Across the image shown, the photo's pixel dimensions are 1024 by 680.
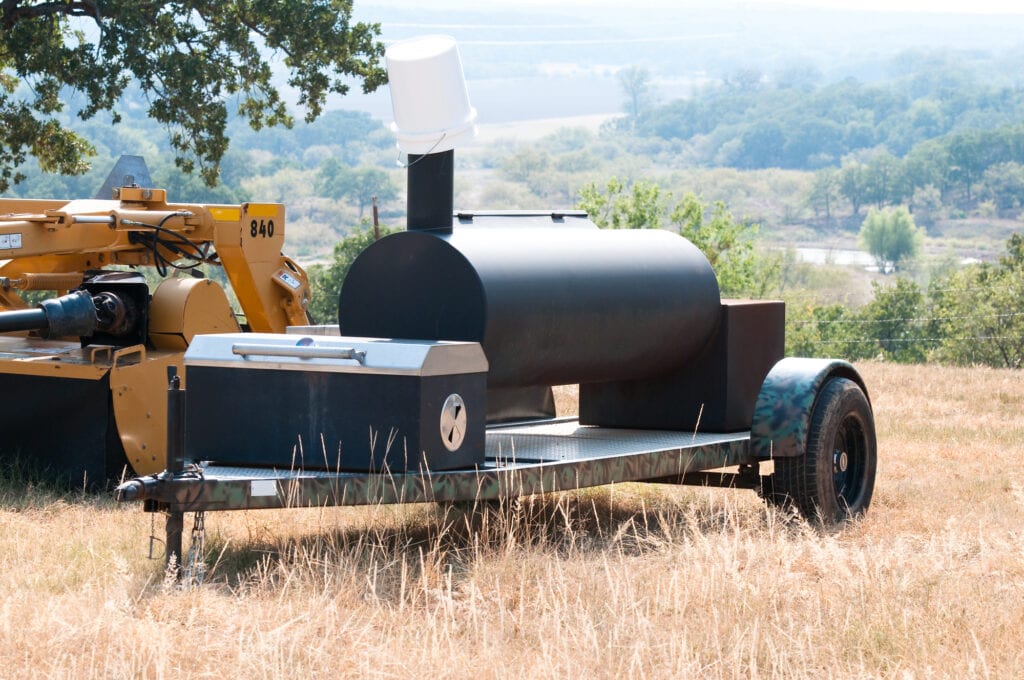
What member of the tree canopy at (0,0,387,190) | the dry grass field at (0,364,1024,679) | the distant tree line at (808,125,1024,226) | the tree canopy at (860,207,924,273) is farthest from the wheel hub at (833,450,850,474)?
the distant tree line at (808,125,1024,226)

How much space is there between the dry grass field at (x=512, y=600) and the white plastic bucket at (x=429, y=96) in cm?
197

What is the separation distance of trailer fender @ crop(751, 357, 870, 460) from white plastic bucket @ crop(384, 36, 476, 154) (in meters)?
2.15

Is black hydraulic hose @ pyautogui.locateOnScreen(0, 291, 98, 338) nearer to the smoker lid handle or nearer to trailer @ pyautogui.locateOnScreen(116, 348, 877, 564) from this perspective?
trailer @ pyautogui.locateOnScreen(116, 348, 877, 564)

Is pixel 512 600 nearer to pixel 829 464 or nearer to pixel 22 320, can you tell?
pixel 829 464

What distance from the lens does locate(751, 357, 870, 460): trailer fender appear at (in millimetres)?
7785

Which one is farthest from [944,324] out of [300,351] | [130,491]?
[130,491]

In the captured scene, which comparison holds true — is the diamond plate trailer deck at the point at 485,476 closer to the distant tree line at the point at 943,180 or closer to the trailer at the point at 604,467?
the trailer at the point at 604,467

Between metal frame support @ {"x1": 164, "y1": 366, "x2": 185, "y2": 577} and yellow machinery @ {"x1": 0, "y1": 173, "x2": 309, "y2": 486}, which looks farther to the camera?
yellow machinery @ {"x1": 0, "y1": 173, "x2": 309, "y2": 486}

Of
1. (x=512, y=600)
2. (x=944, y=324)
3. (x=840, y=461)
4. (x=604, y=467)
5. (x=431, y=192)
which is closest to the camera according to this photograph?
(x=512, y=600)

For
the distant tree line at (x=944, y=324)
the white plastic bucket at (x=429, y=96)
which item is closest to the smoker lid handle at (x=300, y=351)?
the white plastic bucket at (x=429, y=96)

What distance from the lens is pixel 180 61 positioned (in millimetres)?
20016

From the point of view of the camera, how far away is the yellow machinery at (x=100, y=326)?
9.21 metres

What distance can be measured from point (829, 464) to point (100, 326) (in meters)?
4.54

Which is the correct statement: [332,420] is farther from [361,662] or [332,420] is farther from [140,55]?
[140,55]
